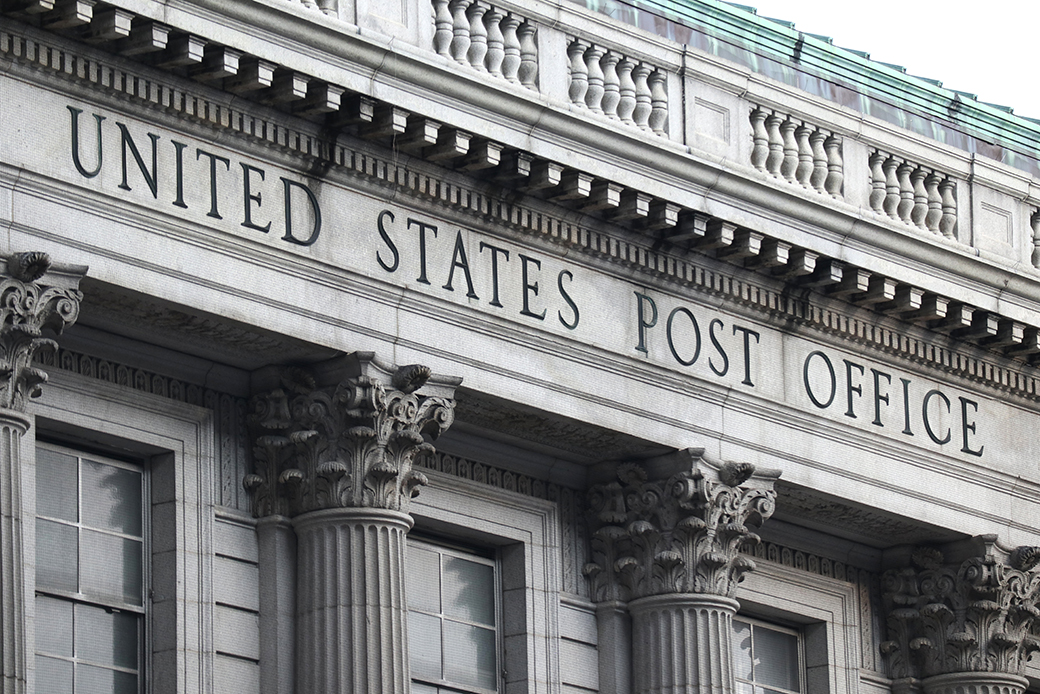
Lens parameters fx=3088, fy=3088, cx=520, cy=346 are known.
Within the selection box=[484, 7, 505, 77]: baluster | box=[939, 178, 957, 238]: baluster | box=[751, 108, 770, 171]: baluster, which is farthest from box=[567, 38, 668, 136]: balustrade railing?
box=[939, 178, 957, 238]: baluster

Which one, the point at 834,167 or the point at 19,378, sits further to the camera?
the point at 834,167

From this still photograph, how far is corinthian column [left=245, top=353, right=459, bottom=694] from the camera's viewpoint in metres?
30.5

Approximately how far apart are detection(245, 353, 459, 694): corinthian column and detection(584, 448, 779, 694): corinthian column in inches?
139

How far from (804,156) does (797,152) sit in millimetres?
161

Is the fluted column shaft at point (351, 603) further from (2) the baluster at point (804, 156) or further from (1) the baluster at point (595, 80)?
(2) the baluster at point (804, 156)

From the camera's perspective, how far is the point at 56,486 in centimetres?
2989

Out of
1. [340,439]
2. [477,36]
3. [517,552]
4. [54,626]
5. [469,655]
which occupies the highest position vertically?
[477,36]

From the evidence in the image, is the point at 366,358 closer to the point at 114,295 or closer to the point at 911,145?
the point at 114,295

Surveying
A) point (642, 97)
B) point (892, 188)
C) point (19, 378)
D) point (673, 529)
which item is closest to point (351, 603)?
point (19, 378)

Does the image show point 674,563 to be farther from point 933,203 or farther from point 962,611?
point 933,203

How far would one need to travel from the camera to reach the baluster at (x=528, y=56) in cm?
3291

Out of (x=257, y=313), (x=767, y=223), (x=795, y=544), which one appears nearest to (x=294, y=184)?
(x=257, y=313)

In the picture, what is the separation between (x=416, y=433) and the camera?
1233 inches

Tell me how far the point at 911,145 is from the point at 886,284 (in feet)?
7.50
